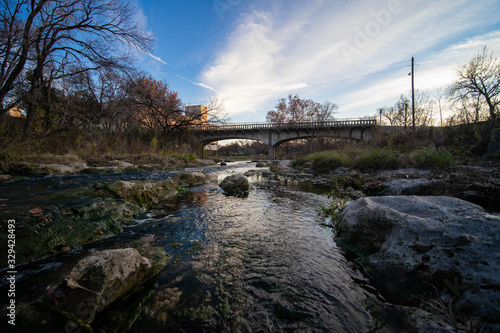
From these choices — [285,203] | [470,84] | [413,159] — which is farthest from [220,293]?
[470,84]

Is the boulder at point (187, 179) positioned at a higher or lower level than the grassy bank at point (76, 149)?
lower

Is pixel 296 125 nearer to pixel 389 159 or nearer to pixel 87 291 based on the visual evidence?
pixel 389 159

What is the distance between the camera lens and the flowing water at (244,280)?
4.50 feet

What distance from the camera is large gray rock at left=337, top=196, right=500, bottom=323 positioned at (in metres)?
1.19

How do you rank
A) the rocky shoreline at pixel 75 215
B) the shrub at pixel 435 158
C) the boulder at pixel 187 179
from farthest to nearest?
the boulder at pixel 187 179 < the shrub at pixel 435 158 < the rocky shoreline at pixel 75 215

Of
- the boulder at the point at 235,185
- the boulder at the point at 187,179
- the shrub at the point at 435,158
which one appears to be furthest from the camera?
the boulder at the point at 187,179

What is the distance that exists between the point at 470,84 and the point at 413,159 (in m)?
26.2

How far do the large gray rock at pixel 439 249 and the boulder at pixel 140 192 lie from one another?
4147mm

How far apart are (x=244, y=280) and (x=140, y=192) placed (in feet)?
11.7

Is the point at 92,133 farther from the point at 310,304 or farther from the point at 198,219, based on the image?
the point at 310,304

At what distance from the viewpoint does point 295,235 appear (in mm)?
2811

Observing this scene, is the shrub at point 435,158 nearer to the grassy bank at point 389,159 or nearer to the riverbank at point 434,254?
the grassy bank at point 389,159

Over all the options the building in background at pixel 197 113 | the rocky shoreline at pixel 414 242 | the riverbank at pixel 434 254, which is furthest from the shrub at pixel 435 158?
the building in background at pixel 197 113

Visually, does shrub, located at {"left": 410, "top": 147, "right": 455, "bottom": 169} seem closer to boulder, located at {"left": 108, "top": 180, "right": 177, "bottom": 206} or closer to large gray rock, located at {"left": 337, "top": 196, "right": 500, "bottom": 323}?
large gray rock, located at {"left": 337, "top": 196, "right": 500, "bottom": 323}
